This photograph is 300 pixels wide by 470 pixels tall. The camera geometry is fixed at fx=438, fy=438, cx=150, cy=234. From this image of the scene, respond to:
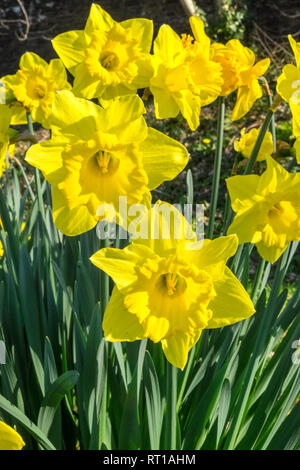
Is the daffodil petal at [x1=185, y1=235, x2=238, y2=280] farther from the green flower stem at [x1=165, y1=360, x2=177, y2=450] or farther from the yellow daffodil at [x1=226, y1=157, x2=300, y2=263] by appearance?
the green flower stem at [x1=165, y1=360, x2=177, y2=450]

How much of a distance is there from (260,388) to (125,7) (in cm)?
694

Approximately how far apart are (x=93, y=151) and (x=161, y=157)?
5.1 inches

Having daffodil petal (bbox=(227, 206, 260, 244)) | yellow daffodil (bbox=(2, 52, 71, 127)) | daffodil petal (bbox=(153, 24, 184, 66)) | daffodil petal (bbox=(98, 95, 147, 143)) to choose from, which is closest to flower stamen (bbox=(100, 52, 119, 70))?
daffodil petal (bbox=(153, 24, 184, 66))

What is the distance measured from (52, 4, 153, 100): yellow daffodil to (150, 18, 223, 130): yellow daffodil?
0.04 meters

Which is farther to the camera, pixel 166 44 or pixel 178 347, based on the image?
pixel 166 44

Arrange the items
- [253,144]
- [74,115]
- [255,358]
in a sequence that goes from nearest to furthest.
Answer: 1. [74,115]
2. [255,358]
3. [253,144]

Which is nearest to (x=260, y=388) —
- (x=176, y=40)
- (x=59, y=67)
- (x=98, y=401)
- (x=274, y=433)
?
(x=274, y=433)

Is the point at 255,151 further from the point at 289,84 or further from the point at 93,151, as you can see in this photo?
the point at 93,151

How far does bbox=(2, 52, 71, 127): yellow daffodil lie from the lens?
1351 millimetres

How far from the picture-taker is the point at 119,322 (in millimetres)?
866

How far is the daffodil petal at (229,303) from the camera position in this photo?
865 millimetres

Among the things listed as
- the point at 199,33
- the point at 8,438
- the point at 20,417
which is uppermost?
the point at 199,33

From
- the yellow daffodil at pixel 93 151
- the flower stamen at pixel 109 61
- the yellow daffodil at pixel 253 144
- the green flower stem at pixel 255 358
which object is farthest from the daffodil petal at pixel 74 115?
the green flower stem at pixel 255 358

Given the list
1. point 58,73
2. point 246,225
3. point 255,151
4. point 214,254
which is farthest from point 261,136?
point 58,73
